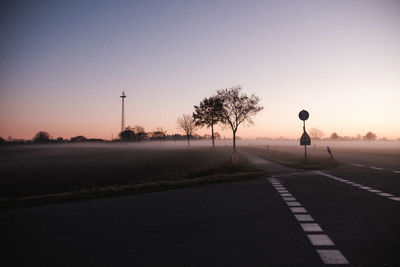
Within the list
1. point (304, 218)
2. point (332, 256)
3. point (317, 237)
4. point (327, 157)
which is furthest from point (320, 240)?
point (327, 157)

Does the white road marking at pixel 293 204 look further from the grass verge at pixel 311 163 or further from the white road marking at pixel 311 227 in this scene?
the grass verge at pixel 311 163

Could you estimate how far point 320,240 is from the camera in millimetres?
4328

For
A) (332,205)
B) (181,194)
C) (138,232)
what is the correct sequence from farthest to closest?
(181,194)
(332,205)
(138,232)

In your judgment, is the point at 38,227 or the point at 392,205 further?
the point at 392,205

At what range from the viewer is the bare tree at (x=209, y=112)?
41741mm

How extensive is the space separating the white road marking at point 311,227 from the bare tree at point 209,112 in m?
36.7

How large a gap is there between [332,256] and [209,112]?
44424 mm

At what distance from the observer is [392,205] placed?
689 centimetres

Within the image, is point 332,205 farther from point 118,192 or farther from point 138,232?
point 118,192

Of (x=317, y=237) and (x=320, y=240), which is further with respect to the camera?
(x=317, y=237)

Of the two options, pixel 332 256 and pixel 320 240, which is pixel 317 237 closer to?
pixel 320 240

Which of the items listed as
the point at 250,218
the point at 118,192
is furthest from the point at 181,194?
the point at 250,218

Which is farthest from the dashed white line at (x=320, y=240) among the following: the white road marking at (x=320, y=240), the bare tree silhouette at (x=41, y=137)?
the bare tree silhouette at (x=41, y=137)

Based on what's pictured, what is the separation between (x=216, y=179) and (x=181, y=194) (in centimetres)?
355
